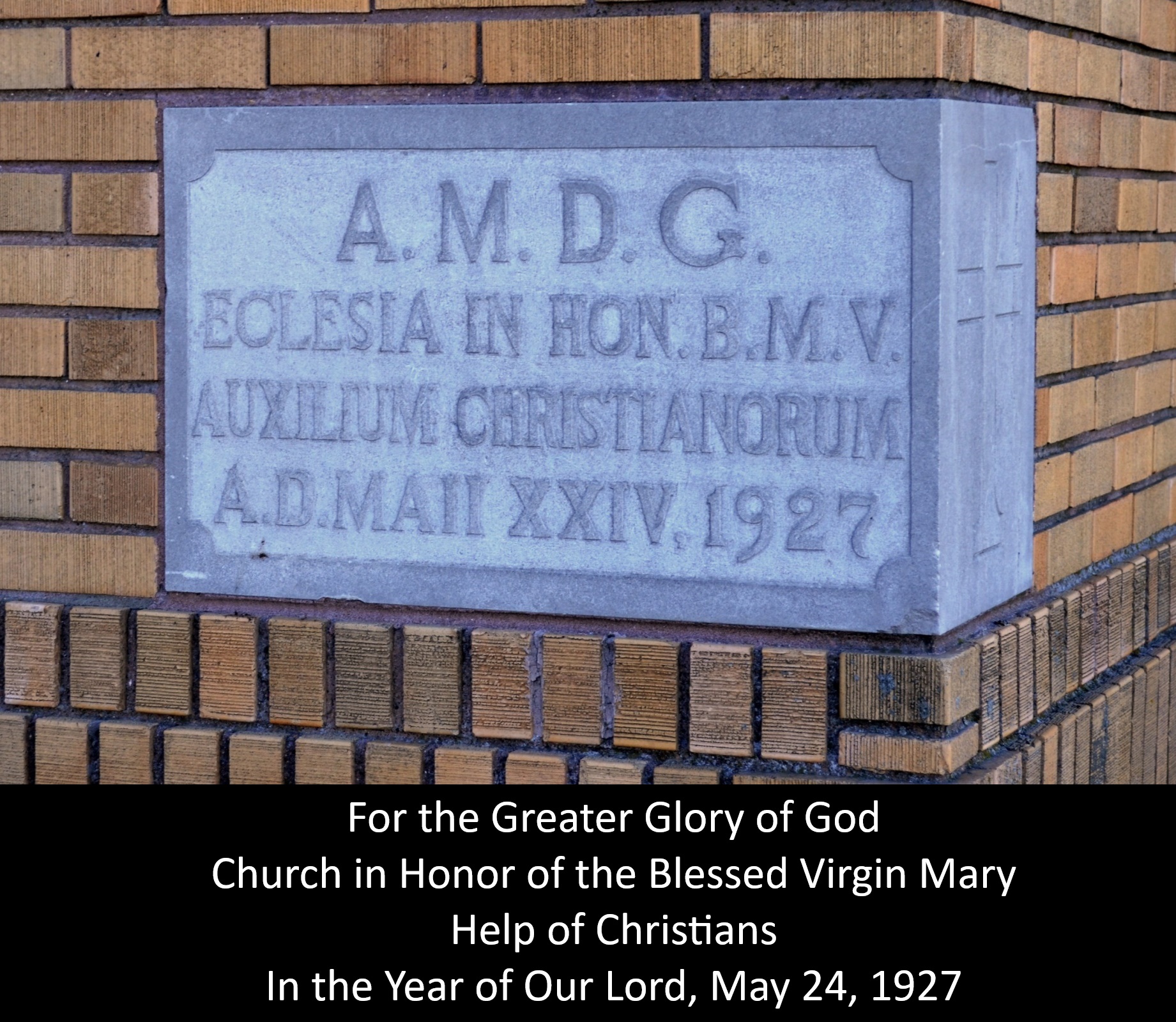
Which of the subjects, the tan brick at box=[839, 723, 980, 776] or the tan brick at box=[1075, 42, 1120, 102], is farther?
the tan brick at box=[1075, 42, 1120, 102]

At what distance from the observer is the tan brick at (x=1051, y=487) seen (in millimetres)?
3240

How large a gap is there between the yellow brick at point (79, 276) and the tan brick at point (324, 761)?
759 mm

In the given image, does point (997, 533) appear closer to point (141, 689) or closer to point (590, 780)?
point (590, 780)

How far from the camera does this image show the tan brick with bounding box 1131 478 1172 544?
3816mm

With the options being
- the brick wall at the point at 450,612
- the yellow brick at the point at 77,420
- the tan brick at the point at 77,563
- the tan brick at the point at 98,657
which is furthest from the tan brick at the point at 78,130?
the tan brick at the point at 98,657

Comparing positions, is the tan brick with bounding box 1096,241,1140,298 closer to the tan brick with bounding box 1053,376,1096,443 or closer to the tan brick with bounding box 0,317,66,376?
the tan brick with bounding box 1053,376,1096,443

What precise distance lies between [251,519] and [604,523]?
23.4 inches

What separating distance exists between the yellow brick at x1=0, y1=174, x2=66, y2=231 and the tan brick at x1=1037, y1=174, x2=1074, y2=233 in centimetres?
163

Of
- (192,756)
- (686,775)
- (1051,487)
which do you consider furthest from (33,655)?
(1051,487)

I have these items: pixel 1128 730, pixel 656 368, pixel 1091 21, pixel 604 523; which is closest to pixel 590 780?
pixel 604 523

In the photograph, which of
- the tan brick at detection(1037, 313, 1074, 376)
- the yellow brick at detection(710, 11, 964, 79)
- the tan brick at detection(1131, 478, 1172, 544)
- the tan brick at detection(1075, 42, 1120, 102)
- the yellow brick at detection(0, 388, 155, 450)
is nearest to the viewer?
the yellow brick at detection(710, 11, 964, 79)

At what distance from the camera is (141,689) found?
3.16 m

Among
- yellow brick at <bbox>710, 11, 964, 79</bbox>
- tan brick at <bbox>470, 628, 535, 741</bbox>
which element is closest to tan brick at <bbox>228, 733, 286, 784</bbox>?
tan brick at <bbox>470, 628, 535, 741</bbox>

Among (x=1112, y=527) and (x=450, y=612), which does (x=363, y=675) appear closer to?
(x=450, y=612)
